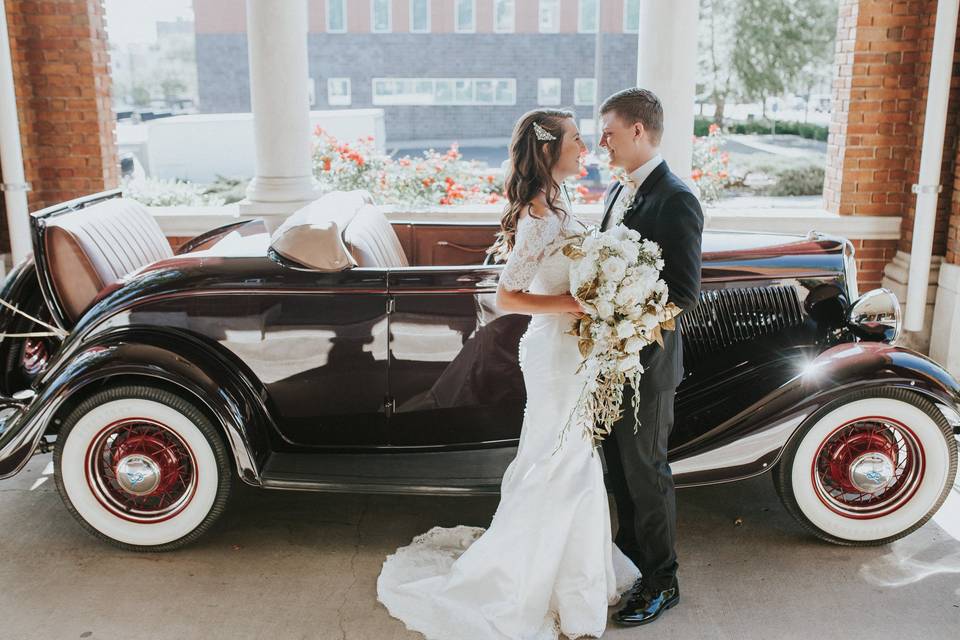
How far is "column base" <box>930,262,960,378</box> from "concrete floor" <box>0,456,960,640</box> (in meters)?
2.28

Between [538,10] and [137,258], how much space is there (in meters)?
23.3

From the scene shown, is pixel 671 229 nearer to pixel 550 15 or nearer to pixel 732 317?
pixel 732 317

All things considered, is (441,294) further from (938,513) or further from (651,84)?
(651,84)

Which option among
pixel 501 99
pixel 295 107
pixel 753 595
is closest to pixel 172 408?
pixel 753 595

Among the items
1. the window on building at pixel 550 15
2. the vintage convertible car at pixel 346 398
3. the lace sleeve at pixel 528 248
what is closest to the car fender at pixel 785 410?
the vintage convertible car at pixel 346 398

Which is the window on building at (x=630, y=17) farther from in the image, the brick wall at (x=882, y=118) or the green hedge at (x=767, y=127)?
the brick wall at (x=882, y=118)

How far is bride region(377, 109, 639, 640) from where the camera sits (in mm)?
2881

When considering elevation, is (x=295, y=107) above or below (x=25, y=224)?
above

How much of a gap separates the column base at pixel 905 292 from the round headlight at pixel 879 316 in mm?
2383

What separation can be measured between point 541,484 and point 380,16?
2632 cm

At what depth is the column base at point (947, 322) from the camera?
5.73 meters

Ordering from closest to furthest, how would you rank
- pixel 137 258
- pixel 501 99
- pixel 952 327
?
pixel 137 258, pixel 952 327, pixel 501 99

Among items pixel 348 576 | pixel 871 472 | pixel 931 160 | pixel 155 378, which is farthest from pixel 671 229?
pixel 931 160

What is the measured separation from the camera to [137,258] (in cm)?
428
